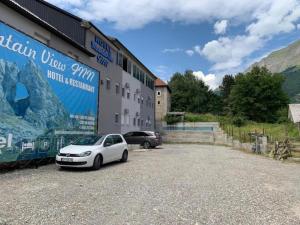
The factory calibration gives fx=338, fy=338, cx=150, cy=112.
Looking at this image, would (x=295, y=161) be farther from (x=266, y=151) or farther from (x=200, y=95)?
(x=200, y=95)

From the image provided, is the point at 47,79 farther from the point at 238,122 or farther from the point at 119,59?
the point at 238,122

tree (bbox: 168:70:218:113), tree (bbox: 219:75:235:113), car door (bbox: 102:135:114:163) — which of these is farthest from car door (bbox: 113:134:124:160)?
tree (bbox: 219:75:235:113)

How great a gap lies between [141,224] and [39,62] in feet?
34.9

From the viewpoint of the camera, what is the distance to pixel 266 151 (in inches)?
1034

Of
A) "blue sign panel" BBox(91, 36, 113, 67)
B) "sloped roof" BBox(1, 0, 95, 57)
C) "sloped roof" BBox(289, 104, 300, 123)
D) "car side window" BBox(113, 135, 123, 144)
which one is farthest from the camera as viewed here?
"sloped roof" BBox(289, 104, 300, 123)

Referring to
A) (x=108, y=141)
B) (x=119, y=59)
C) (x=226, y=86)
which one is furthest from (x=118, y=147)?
(x=226, y=86)

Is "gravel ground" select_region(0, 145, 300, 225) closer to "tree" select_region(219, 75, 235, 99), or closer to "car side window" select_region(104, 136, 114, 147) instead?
"car side window" select_region(104, 136, 114, 147)

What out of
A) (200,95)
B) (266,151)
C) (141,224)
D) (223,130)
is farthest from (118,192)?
(200,95)

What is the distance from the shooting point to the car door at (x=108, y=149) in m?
15.2

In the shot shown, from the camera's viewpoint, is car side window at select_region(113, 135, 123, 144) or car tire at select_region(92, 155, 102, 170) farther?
car side window at select_region(113, 135, 123, 144)

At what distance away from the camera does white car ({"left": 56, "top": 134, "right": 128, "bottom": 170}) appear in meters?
13.6

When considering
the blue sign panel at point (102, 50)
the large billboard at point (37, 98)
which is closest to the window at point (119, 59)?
the blue sign panel at point (102, 50)

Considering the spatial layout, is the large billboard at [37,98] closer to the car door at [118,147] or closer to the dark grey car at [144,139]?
the car door at [118,147]

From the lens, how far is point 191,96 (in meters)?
90.2
